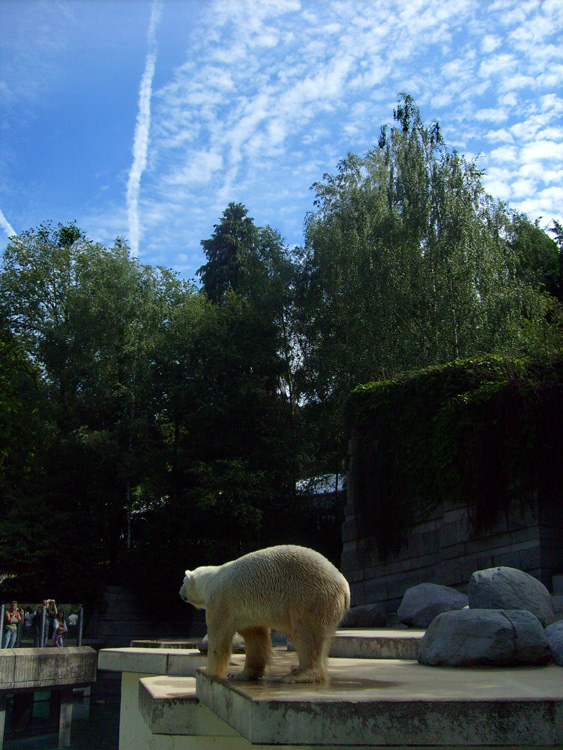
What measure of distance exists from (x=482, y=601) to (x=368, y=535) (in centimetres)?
733

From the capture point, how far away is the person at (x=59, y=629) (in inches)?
588

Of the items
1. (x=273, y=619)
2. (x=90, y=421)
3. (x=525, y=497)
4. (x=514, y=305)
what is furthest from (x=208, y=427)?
(x=273, y=619)

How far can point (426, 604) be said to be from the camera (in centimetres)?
982

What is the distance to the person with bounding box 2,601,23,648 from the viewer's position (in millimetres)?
13811

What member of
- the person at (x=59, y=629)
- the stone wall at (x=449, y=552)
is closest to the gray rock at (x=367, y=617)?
the stone wall at (x=449, y=552)

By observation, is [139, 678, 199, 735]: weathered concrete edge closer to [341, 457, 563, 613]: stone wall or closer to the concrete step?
the concrete step

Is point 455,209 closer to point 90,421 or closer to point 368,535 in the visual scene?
point 368,535

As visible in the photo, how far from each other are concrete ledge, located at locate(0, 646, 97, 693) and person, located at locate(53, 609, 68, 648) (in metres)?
0.46

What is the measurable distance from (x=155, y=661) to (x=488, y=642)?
3.20 m

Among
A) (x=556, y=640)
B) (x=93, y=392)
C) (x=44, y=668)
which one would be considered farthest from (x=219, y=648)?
(x=93, y=392)

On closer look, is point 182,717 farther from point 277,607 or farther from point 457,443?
point 457,443

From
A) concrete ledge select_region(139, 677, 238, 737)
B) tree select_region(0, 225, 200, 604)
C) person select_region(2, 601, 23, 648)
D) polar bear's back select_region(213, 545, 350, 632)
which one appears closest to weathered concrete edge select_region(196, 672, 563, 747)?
polar bear's back select_region(213, 545, 350, 632)

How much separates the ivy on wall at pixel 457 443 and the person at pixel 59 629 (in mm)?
6899

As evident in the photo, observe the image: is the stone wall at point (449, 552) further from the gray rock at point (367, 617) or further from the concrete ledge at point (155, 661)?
the concrete ledge at point (155, 661)
